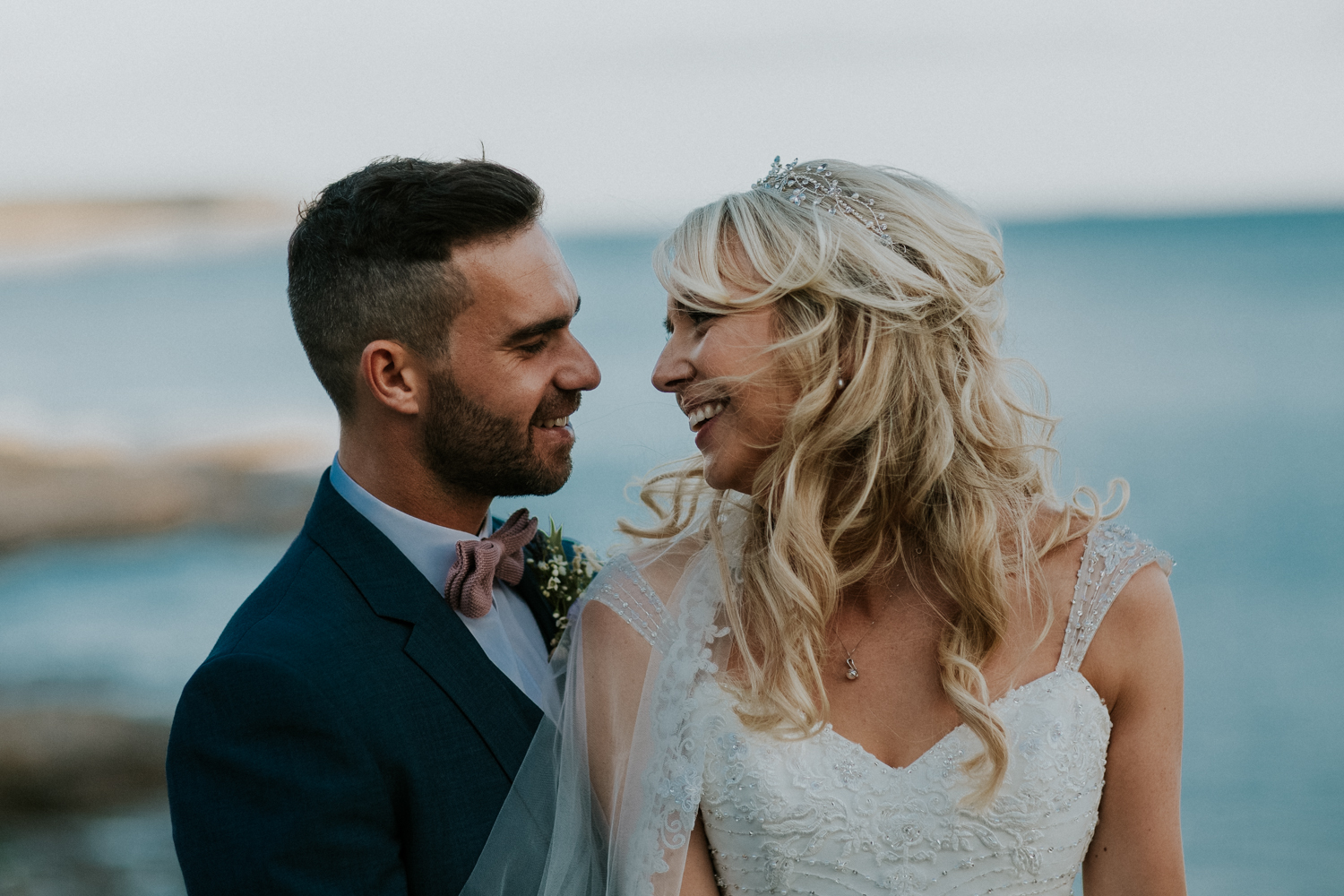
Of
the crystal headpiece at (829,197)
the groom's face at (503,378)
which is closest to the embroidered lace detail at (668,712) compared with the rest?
the groom's face at (503,378)

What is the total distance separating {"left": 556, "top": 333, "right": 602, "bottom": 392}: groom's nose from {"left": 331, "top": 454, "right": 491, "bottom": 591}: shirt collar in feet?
1.56

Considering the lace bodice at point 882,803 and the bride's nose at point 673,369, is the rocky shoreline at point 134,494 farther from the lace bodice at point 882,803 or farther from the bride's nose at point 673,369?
the lace bodice at point 882,803

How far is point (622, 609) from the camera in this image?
109 inches

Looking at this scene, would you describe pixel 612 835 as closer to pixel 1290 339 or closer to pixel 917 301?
pixel 917 301

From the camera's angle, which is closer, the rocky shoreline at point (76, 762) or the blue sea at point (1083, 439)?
the rocky shoreline at point (76, 762)

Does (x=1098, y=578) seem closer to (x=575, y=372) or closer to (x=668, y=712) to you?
(x=668, y=712)

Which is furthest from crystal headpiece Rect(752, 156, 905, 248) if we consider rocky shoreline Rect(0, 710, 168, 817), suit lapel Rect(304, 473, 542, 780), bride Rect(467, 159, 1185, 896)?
rocky shoreline Rect(0, 710, 168, 817)

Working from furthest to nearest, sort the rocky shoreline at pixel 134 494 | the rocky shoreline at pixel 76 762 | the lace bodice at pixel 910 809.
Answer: the rocky shoreline at pixel 134 494 → the rocky shoreline at pixel 76 762 → the lace bodice at pixel 910 809

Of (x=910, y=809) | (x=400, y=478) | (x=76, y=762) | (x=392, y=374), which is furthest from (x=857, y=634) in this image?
(x=76, y=762)

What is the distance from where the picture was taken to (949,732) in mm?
2586

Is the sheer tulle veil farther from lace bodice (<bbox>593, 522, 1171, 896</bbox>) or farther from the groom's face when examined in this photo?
the groom's face

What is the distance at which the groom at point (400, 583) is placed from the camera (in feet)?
7.80

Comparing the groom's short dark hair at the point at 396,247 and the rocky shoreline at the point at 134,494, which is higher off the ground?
the groom's short dark hair at the point at 396,247

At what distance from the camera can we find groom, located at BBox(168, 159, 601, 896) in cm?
238
